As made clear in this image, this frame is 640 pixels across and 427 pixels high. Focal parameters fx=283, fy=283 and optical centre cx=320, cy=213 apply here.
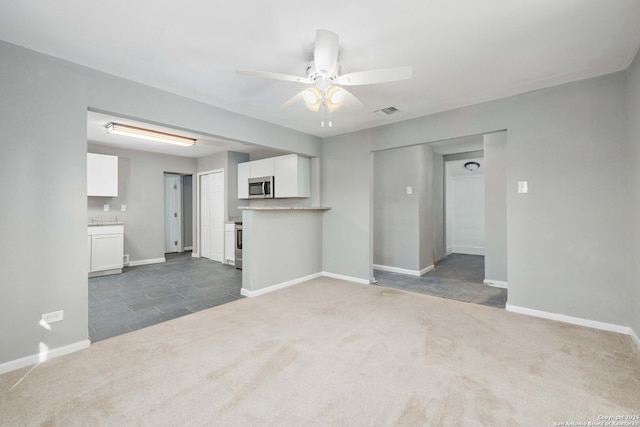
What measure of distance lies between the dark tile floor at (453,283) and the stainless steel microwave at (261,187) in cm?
258

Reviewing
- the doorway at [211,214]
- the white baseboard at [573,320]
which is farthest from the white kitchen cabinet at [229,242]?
the white baseboard at [573,320]

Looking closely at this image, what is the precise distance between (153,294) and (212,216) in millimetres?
2974

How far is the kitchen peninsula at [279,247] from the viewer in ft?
13.0

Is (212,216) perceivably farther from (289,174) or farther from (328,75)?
(328,75)

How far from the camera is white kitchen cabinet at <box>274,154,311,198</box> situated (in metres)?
5.02

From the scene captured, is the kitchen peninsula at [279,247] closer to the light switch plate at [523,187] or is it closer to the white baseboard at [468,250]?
the light switch plate at [523,187]

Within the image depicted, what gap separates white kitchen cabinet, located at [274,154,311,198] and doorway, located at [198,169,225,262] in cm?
179

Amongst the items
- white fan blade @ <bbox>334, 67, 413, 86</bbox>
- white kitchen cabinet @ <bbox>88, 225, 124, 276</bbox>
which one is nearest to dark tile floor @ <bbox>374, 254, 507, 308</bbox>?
white fan blade @ <bbox>334, 67, 413, 86</bbox>

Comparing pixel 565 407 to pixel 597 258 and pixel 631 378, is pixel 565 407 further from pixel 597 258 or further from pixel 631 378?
pixel 597 258

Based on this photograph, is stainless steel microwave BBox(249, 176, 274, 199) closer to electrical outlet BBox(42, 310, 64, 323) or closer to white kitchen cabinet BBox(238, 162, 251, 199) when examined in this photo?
A: white kitchen cabinet BBox(238, 162, 251, 199)

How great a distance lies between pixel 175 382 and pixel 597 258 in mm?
3896

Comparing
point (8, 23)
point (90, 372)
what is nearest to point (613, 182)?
point (90, 372)

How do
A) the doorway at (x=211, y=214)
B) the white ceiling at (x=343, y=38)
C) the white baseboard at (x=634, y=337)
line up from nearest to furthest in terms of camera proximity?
the white ceiling at (x=343, y=38), the white baseboard at (x=634, y=337), the doorway at (x=211, y=214)

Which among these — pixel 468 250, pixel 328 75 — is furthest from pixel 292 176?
pixel 468 250
